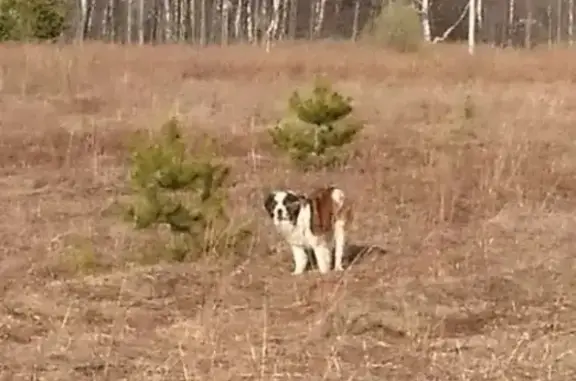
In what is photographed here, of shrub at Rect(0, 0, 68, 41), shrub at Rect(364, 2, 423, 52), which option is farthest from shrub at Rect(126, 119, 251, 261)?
shrub at Rect(0, 0, 68, 41)

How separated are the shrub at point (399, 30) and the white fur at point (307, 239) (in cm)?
2361

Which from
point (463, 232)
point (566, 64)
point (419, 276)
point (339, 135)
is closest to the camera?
point (419, 276)

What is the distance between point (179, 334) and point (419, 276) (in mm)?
1954

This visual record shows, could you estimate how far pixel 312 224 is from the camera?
7.71m

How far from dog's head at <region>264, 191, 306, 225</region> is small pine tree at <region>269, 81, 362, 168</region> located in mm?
3796

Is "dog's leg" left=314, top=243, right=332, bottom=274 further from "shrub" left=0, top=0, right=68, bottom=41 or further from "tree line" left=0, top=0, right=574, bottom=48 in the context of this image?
"tree line" left=0, top=0, right=574, bottom=48

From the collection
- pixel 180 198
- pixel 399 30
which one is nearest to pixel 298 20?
pixel 399 30

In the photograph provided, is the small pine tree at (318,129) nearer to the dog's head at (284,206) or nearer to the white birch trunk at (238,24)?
the dog's head at (284,206)

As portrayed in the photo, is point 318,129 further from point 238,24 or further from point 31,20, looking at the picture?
point 238,24

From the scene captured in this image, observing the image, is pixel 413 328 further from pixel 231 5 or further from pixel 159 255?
pixel 231 5

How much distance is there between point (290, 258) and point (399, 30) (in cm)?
2485

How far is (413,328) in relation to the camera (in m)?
5.86

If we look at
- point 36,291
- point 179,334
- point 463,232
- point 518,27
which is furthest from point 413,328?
point 518,27

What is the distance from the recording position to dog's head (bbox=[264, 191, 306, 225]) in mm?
7574
